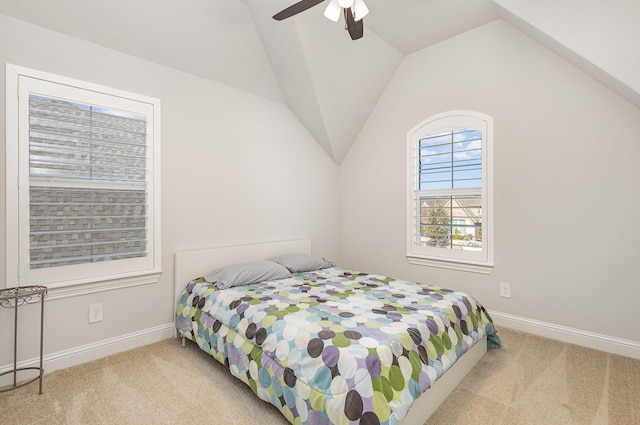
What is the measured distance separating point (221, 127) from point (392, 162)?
6.42ft

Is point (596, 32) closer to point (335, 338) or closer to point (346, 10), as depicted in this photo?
point (346, 10)

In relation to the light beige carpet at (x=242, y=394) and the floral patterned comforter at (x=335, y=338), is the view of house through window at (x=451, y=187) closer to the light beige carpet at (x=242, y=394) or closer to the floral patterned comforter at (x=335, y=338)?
the floral patterned comforter at (x=335, y=338)

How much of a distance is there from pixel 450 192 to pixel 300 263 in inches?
67.4

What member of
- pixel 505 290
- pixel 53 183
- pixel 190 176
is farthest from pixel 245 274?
pixel 505 290

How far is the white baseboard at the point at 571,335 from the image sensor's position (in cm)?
229

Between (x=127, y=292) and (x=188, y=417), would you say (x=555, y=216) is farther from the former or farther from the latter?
(x=127, y=292)

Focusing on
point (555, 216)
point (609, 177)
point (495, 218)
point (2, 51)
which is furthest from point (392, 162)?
point (2, 51)

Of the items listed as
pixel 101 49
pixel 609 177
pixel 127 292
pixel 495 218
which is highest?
pixel 101 49

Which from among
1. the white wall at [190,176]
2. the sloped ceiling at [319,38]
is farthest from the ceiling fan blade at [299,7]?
the white wall at [190,176]

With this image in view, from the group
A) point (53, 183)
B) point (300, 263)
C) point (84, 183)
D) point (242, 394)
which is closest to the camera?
point (242, 394)

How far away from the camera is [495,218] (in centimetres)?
289

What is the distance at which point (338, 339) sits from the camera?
1.52 metres

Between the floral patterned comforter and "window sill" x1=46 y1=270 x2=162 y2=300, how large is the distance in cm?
32

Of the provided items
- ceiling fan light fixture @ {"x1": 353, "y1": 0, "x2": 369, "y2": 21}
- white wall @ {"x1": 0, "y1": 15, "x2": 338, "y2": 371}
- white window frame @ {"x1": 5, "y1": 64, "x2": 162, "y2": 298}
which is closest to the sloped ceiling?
white wall @ {"x1": 0, "y1": 15, "x2": 338, "y2": 371}
